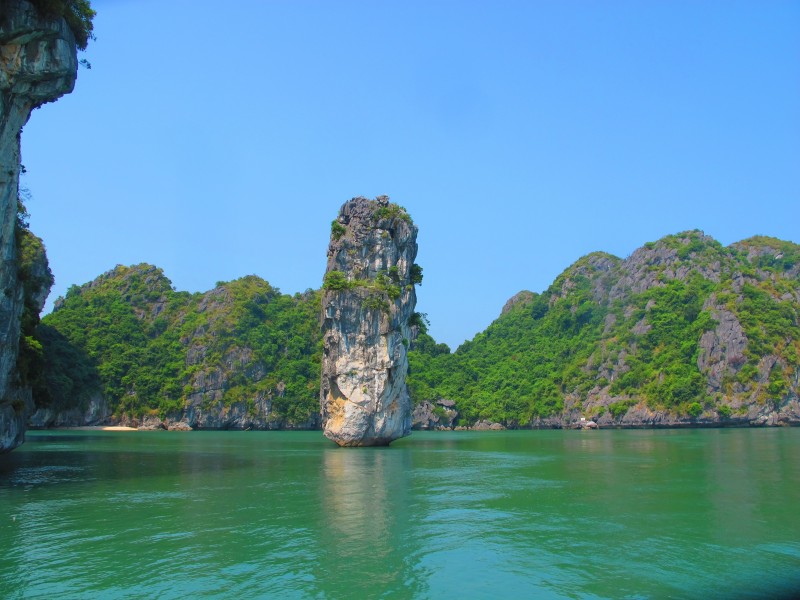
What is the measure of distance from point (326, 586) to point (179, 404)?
3522 inches

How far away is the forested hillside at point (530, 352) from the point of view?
81250 mm

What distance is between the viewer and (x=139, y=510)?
16594mm

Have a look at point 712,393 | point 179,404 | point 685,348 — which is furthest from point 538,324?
point 179,404

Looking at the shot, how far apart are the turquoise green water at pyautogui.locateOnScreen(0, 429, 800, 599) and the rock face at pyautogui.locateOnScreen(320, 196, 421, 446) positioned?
45.3 feet

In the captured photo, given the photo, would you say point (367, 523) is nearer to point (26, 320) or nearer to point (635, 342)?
point (26, 320)

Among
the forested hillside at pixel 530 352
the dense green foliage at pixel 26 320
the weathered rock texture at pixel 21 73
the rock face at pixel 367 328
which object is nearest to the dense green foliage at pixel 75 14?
the weathered rock texture at pixel 21 73

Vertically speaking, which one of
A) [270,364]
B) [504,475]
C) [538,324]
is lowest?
[504,475]

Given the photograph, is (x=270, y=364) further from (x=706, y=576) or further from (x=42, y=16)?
(x=706, y=576)

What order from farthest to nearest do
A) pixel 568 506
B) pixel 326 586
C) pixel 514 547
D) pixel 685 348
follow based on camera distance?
pixel 685 348 → pixel 568 506 → pixel 514 547 → pixel 326 586

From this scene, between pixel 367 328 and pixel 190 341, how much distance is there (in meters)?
72.2

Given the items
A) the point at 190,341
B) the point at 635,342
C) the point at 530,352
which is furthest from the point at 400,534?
the point at 530,352

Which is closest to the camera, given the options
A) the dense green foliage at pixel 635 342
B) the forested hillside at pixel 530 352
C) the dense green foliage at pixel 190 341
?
the dense green foliage at pixel 635 342

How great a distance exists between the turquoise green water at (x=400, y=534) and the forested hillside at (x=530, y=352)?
5368 centimetres

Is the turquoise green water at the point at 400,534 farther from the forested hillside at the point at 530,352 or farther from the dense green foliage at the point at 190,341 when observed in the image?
the dense green foliage at the point at 190,341
